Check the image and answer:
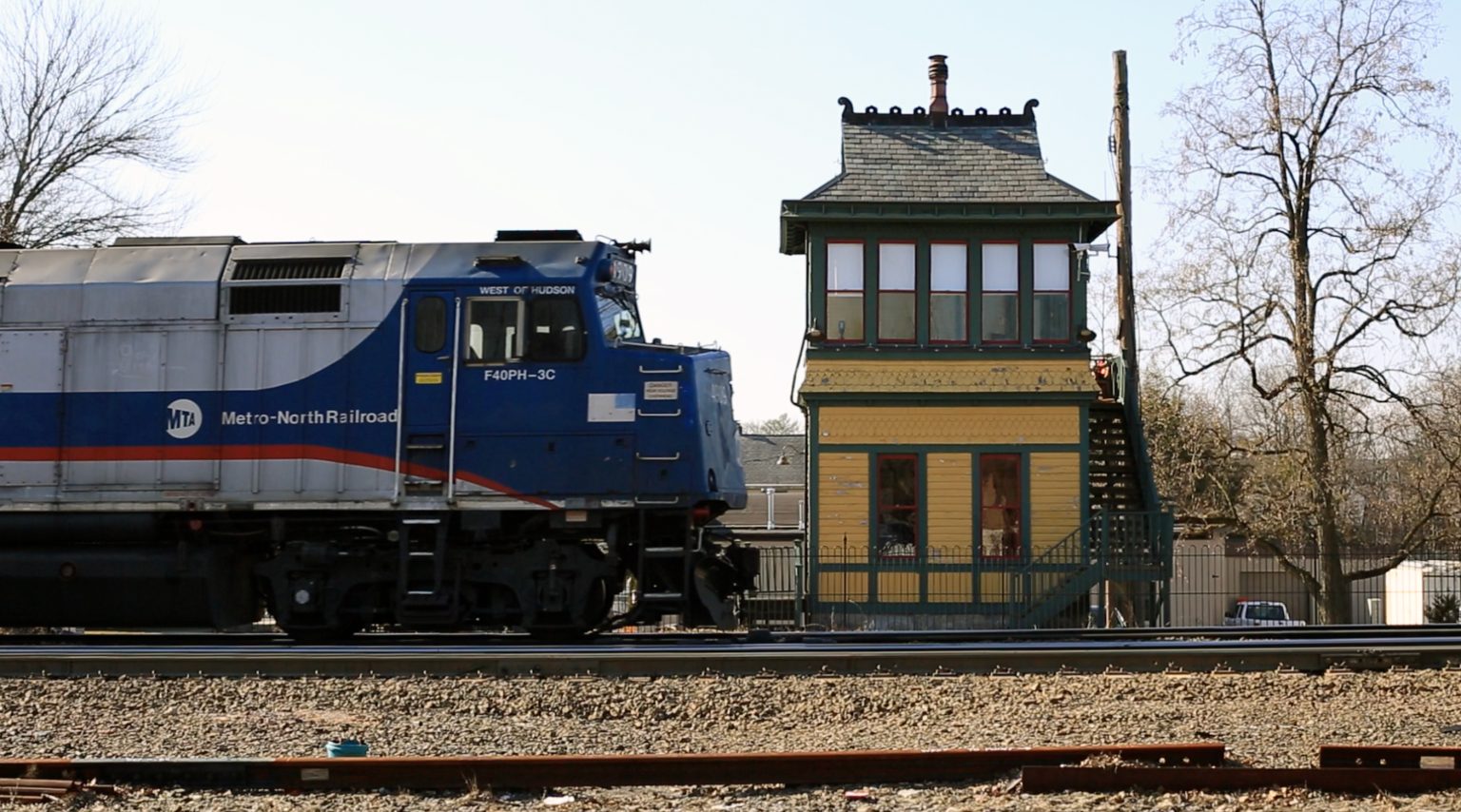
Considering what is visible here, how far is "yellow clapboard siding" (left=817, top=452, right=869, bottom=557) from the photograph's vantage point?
951 inches

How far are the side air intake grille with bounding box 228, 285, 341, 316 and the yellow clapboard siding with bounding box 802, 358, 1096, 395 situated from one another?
10954 millimetres

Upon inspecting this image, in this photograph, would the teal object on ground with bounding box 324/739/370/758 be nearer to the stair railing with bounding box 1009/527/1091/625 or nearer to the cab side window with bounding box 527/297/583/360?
the cab side window with bounding box 527/297/583/360

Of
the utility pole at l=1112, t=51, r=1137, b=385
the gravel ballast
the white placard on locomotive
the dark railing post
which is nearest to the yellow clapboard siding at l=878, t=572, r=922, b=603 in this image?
the dark railing post

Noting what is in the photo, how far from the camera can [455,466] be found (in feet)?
47.2

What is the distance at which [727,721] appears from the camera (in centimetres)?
1034

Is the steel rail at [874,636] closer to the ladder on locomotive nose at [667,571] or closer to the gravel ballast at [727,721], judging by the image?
the ladder on locomotive nose at [667,571]

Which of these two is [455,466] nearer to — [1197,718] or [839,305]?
[1197,718]

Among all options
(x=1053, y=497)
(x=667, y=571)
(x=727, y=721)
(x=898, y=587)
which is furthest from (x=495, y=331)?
(x=1053, y=497)

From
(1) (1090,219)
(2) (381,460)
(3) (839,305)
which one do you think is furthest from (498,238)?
(1) (1090,219)

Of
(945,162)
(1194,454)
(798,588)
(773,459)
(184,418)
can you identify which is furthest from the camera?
(773,459)

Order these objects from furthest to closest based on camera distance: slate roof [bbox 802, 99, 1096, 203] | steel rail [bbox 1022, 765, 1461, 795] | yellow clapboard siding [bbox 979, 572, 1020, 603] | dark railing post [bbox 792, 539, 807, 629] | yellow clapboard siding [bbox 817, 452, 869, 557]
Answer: slate roof [bbox 802, 99, 1096, 203] < yellow clapboard siding [bbox 817, 452, 869, 557] < yellow clapboard siding [bbox 979, 572, 1020, 603] < dark railing post [bbox 792, 539, 807, 629] < steel rail [bbox 1022, 765, 1461, 795]

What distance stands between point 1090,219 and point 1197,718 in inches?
622

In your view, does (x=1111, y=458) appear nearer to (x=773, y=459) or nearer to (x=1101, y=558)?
(x=1101, y=558)

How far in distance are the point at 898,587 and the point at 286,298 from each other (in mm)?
12469
